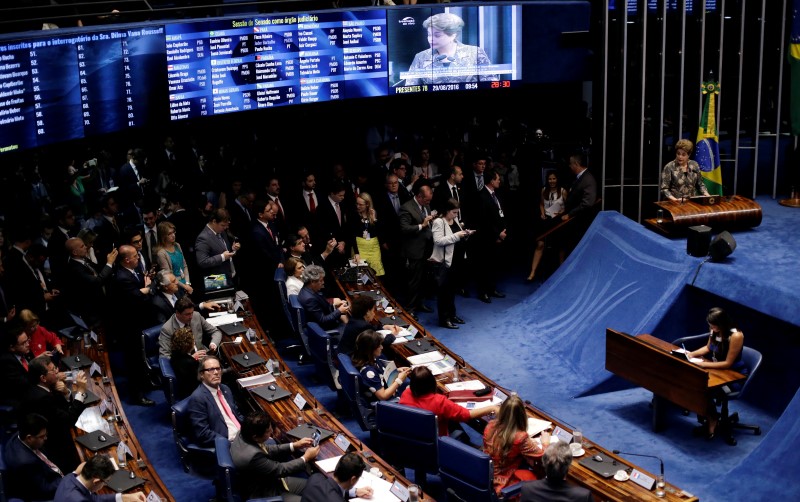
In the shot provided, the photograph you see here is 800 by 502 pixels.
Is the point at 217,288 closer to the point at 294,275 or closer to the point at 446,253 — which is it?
the point at 294,275

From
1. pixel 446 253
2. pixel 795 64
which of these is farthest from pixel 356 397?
pixel 795 64

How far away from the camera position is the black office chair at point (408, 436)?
683 centimetres

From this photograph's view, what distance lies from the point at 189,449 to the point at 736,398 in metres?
4.70

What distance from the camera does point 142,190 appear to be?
12.4m

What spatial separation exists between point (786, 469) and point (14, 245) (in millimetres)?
7482

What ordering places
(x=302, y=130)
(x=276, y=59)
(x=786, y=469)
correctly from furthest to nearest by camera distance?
(x=302, y=130)
(x=276, y=59)
(x=786, y=469)

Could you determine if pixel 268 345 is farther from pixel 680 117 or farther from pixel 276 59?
pixel 680 117

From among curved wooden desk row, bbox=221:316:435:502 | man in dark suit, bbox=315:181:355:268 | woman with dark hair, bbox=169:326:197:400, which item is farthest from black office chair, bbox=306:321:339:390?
man in dark suit, bbox=315:181:355:268

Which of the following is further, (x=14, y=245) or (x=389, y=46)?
(x=389, y=46)

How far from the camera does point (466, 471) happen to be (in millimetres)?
6316

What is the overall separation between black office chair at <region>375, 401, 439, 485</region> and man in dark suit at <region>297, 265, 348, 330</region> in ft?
7.73

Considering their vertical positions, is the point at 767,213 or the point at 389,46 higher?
the point at 389,46

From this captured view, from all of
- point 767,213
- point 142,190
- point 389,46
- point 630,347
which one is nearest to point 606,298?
point 630,347

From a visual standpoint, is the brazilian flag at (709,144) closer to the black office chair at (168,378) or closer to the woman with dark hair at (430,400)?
the woman with dark hair at (430,400)
